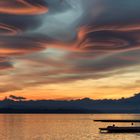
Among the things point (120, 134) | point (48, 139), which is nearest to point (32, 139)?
point (48, 139)

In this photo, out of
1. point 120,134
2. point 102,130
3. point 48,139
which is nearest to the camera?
point 48,139

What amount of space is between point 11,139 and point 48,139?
11.2m

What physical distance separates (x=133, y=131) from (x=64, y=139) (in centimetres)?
2332

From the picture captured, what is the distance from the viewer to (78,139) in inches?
4636

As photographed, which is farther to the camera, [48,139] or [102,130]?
[102,130]

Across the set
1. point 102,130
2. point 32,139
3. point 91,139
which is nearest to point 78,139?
point 91,139

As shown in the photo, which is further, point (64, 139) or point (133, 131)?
point (133, 131)

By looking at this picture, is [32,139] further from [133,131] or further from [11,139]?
[133,131]

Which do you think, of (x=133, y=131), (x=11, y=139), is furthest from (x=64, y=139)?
(x=133, y=131)

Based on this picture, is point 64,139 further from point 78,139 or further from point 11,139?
point 11,139

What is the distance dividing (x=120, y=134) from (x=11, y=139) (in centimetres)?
3387

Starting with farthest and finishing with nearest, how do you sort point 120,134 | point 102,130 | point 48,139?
point 102,130 < point 120,134 < point 48,139

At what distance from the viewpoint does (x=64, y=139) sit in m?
117

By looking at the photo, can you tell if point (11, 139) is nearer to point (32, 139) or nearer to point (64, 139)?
point (32, 139)
